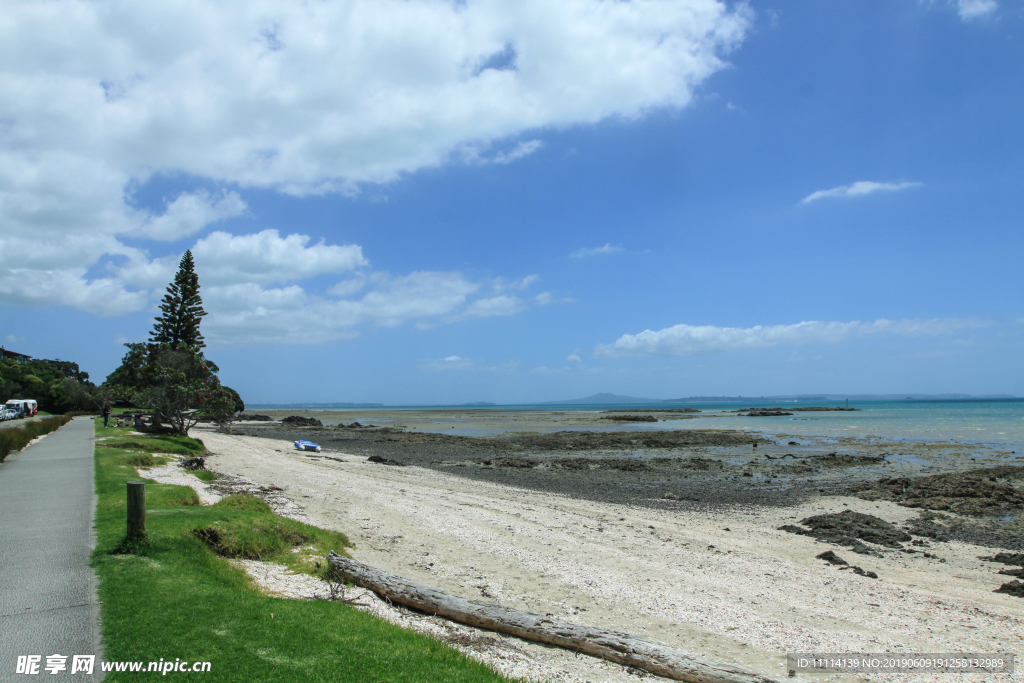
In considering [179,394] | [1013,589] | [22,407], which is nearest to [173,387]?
[179,394]

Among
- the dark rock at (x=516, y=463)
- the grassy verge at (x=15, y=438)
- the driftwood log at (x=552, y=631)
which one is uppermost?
the grassy verge at (x=15, y=438)

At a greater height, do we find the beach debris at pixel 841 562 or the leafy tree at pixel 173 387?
the leafy tree at pixel 173 387

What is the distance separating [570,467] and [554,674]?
24.5m

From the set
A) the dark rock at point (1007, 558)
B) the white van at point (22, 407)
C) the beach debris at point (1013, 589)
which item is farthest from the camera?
the white van at point (22, 407)

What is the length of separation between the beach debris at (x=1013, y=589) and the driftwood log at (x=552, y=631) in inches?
296

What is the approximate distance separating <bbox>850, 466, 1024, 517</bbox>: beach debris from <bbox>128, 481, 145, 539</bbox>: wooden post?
21.3 m

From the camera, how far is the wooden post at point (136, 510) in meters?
7.70

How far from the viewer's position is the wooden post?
7.70 meters

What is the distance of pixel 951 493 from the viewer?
19.2m

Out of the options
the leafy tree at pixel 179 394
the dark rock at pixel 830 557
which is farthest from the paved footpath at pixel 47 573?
the leafy tree at pixel 179 394

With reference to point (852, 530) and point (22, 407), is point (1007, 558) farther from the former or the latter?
point (22, 407)

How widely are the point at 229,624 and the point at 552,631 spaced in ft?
12.4

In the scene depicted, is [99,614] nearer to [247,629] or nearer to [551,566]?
[247,629]

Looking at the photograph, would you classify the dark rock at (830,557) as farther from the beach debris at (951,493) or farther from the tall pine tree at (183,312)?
the tall pine tree at (183,312)
